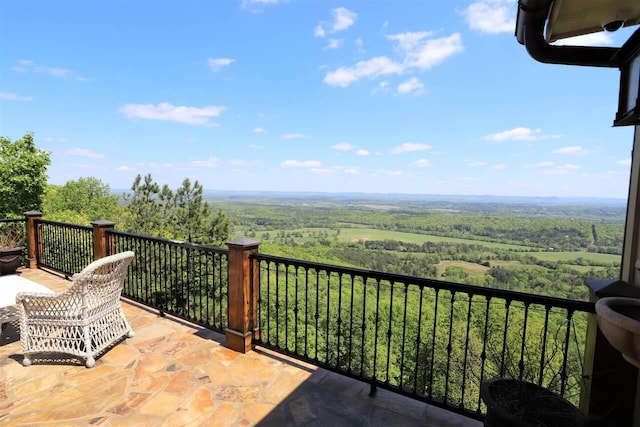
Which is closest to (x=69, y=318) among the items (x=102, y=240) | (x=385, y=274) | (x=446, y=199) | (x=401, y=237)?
(x=102, y=240)

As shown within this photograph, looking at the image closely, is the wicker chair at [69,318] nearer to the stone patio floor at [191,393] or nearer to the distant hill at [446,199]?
the stone patio floor at [191,393]

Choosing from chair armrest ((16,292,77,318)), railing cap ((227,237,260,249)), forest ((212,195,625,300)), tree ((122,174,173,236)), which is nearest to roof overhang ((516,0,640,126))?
railing cap ((227,237,260,249))

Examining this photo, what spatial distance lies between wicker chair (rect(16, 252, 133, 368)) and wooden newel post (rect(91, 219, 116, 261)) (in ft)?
6.15

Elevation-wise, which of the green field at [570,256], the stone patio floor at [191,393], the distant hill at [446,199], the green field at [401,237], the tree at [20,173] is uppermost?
the tree at [20,173]

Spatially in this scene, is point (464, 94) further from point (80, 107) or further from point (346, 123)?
point (80, 107)

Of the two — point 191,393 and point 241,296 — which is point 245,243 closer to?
point 241,296

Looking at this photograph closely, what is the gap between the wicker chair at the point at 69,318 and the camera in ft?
8.80

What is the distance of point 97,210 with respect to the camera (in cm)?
2559

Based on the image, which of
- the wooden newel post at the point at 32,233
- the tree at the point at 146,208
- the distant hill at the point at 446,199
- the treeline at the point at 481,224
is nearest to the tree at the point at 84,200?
the tree at the point at 146,208

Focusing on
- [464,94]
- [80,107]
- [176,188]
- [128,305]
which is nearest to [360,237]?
[464,94]

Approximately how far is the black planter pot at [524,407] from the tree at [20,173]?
482 inches

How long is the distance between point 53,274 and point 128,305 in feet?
8.36

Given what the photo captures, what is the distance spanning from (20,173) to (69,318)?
9.41 metres

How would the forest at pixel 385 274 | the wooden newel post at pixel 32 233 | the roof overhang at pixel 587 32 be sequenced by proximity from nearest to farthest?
the roof overhang at pixel 587 32, the forest at pixel 385 274, the wooden newel post at pixel 32 233
